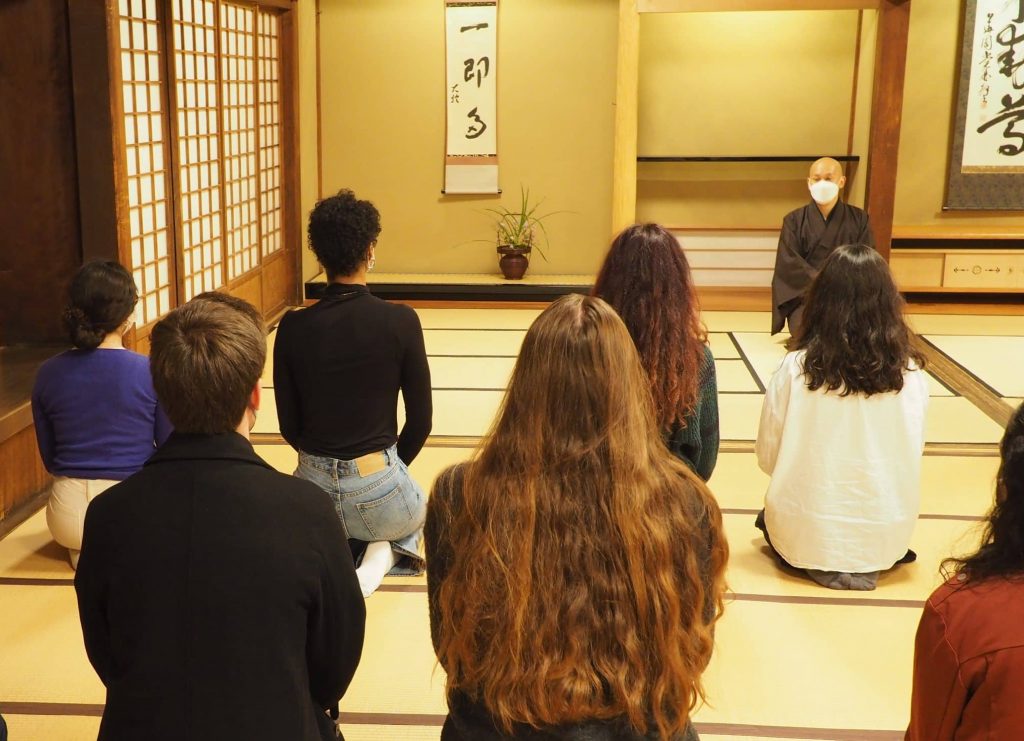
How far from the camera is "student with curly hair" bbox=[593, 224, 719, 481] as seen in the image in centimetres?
242

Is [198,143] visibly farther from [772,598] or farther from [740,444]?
[772,598]

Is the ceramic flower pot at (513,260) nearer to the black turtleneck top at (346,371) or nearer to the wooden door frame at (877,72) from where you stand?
the wooden door frame at (877,72)

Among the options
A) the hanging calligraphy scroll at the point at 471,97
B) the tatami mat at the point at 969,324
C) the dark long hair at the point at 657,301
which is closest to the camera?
the dark long hair at the point at 657,301

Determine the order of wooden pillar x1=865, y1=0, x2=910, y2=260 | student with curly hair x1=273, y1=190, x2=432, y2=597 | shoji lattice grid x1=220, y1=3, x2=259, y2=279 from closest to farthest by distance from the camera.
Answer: student with curly hair x1=273, y1=190, x2=432, y2=597
shoji lattice grid x1=220, y1=3, x2=259, y2=279
wooden pillar x1=865, y1=0, x2=910, y2=260

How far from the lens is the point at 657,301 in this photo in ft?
7.96

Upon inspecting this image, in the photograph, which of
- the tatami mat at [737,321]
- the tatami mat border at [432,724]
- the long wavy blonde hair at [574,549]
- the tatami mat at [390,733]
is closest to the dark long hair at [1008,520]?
the long wavy blonde hair at [574,549]

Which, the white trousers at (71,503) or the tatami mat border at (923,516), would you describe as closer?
the white trousers at (71,503)

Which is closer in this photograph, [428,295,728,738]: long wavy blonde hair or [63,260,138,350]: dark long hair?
[428,295,728,738]: long wavy blonde hair

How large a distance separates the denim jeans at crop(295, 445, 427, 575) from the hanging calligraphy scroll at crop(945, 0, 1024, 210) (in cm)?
605

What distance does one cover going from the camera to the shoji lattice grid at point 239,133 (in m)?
6.11

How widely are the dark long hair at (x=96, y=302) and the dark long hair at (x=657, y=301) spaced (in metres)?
1.37

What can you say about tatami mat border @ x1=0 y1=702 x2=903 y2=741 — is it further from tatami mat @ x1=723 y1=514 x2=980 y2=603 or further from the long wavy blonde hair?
the long wavy blonde hair

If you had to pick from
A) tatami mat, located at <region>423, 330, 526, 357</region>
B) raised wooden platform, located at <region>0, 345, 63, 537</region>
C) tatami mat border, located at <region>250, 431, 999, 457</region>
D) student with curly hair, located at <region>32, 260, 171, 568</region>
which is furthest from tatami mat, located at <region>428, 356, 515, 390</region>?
student with curly hair, located at <region>32, 260, 171, 568</region>

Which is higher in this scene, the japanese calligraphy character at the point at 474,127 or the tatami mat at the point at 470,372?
the japanese calligraphy character at the point at 474,127
